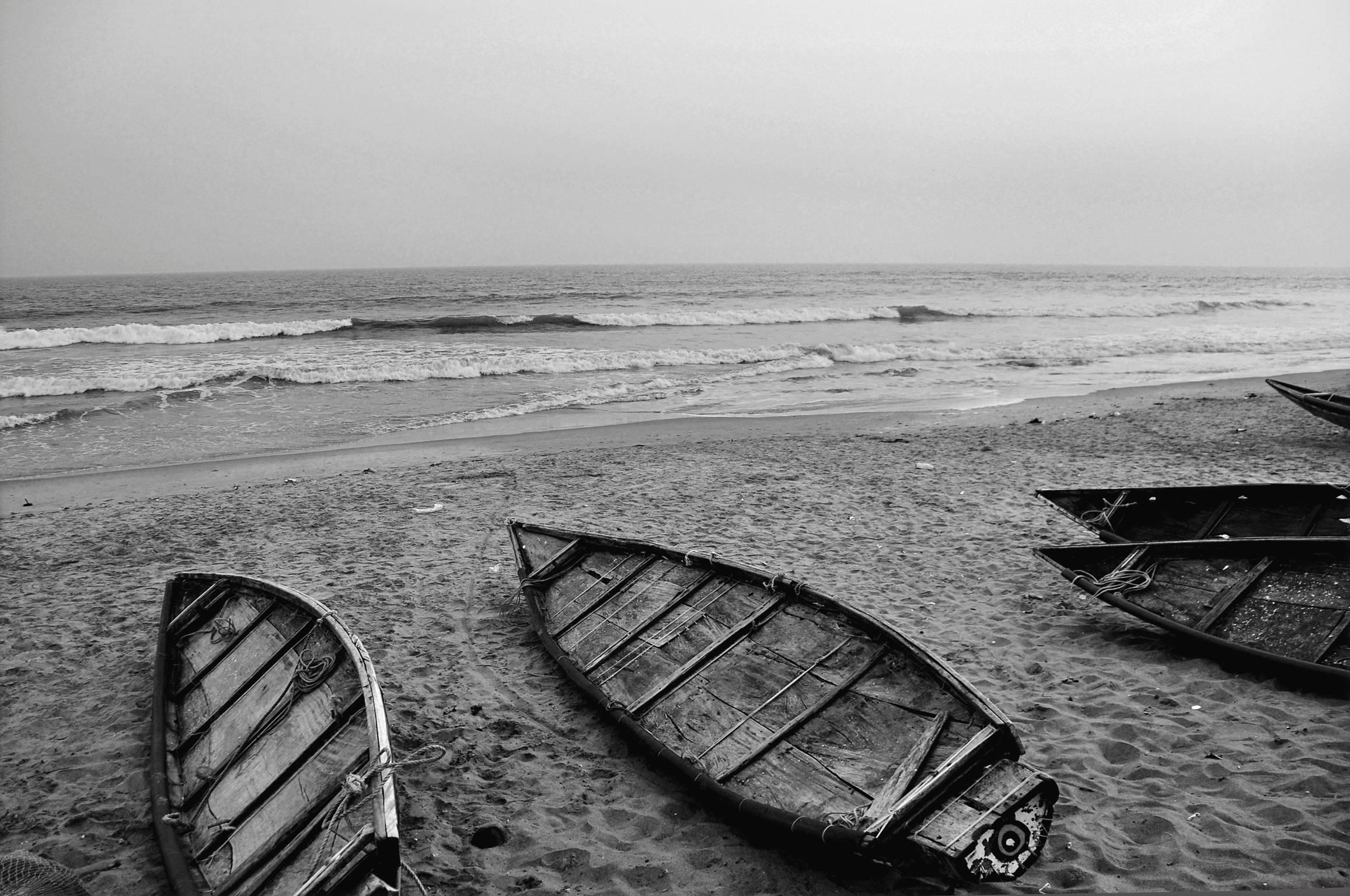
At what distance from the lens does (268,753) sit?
4.19 metres

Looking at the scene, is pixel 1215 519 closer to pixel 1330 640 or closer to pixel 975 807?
pixel 1330 640

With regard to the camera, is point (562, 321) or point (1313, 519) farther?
point (562, 321)

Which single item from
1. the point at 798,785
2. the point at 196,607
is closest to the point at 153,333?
the point at 196,607

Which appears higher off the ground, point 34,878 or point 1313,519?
point 1313,519

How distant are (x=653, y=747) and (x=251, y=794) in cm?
199

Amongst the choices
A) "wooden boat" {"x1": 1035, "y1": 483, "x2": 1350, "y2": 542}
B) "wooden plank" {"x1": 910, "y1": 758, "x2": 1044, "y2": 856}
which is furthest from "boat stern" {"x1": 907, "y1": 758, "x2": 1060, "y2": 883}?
"wooden boat" {"x1": 1035, "y1": 483, "x2": 1350, "y2": 542}

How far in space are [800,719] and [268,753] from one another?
2.76 metres

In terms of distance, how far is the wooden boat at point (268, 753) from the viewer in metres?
3.30

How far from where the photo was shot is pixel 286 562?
820cm

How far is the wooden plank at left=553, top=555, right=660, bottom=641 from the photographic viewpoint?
605 centimetres

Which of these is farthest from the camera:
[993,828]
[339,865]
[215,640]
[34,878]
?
[215,640]

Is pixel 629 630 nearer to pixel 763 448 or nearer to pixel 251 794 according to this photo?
pixel 251 794

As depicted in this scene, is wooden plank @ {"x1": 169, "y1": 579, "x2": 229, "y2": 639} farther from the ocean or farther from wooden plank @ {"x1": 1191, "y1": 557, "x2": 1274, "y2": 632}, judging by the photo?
the ocean

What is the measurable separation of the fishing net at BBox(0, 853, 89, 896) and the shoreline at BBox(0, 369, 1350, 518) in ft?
27.6
